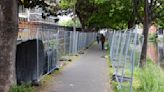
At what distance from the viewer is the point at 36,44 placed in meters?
12.9

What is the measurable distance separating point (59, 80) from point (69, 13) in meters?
40.0

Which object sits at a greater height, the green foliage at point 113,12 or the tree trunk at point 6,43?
the green foliage at point 113,12

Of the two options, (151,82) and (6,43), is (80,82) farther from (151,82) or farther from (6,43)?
(6,43)

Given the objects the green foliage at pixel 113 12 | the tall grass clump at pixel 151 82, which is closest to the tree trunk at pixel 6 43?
the tall grass clump at pixel 151 82

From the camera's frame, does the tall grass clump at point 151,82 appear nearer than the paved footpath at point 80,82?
Yes

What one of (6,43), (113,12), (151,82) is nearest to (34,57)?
(6,43)

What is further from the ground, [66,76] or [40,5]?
[40,5]

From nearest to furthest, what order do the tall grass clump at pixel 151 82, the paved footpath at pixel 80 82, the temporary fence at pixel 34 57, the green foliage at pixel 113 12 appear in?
the tall grass clump at pixel 151 82
the temporary fence at pixel 34 57
the paved footpath at pixel 80 82
the green foliage at pixel 113 12

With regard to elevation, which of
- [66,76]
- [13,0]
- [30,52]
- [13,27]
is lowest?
[66,76]

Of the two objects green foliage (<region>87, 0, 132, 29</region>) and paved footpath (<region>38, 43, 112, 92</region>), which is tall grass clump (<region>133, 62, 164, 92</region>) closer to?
paved footpath (<region>38, 43, 112, 92</region>)

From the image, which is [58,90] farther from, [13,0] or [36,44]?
[13,0]

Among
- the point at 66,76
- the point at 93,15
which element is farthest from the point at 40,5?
the point at 93,15

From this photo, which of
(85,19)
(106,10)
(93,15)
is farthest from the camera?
(85,19)

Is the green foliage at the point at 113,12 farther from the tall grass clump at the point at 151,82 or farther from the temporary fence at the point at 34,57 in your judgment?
the tall grass clump at the point at 151,82
